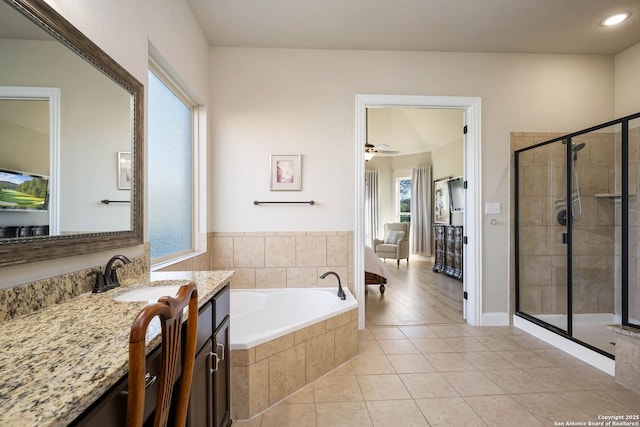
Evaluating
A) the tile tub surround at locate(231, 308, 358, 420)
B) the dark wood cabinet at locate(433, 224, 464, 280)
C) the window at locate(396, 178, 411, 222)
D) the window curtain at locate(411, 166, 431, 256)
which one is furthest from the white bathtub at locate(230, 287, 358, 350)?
the window at locate(396, 178, 411, 222)

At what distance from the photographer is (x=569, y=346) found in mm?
2465

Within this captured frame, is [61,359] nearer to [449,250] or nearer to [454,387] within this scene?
[454,387]

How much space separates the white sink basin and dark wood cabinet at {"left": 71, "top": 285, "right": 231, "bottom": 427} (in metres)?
0.22

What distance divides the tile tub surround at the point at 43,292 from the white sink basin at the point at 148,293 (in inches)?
6.2

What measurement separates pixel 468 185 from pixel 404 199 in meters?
4.90

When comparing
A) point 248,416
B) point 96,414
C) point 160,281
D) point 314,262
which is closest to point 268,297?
point 314,262

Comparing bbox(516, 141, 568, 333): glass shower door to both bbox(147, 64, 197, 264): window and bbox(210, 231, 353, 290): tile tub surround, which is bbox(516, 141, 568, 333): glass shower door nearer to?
bbox(210, 231, 353, 290): tile tub surround

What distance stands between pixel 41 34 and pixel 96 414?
1.22m

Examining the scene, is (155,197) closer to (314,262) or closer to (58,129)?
(58,129)

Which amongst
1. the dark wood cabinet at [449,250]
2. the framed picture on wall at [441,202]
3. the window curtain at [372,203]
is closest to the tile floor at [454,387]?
the dark wood cabinet at [449,250]

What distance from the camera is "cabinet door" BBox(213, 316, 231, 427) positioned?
135cm

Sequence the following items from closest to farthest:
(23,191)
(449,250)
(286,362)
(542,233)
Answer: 1. (23,191)
2. (286,362)
3. (542,233)
4. (449,250)

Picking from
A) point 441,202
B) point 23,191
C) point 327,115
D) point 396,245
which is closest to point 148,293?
point 23,191

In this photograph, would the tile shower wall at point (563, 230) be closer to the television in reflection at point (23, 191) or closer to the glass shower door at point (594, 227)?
the glass shower door at point (594, 227)
